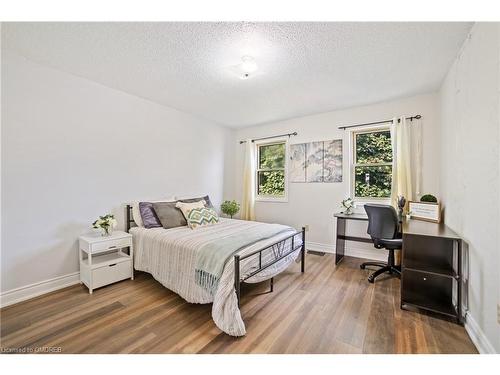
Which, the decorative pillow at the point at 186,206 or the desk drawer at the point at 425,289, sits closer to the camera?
the desk drawer at the point at 425,289

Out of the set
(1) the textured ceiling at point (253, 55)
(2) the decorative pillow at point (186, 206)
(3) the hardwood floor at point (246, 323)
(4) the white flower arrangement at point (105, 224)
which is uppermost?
(1) the textured ceiling at point (253, 55)

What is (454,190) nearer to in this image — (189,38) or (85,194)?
(189,38)

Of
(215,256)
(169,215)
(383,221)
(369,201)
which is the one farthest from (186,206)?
(369,201)

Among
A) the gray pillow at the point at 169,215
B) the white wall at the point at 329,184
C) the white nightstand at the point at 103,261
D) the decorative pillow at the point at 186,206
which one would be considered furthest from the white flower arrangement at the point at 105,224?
the white wall at the point at 329,184

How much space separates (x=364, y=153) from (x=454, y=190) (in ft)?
4.95

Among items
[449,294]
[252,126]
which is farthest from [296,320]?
[252,126]

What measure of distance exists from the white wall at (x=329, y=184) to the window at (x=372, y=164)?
0.64 ft

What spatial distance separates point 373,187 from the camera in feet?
11.2

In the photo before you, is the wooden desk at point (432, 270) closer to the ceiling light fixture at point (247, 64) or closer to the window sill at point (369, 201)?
the window sill at point (369, 201)

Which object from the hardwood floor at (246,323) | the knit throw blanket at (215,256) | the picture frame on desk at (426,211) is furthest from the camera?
the picture frame on desk at (426,211)

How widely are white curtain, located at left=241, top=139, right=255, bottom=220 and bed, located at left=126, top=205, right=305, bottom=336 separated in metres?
1.50

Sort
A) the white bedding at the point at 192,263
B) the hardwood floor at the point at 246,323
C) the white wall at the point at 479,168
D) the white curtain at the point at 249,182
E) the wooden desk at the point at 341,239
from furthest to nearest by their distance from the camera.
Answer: the white curtain at the point at 249,182
the wooden desk at the point at 341,239
the white bedding at the point at 192,263
the hardwood floor at the point at 246,323
the white wall at the point at 479,168

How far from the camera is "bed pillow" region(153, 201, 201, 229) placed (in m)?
2.90

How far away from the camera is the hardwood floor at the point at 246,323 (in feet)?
5.05
